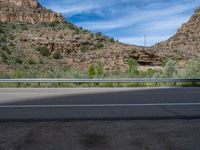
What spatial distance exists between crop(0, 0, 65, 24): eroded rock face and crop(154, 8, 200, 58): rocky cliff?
25442 millimetres

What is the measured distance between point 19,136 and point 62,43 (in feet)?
192

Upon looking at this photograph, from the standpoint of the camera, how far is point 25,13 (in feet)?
242

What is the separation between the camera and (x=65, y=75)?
2662 centimetres

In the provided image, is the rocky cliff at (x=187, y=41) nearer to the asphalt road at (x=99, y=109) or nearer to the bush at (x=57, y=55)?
the bush at (x=57, y=55)

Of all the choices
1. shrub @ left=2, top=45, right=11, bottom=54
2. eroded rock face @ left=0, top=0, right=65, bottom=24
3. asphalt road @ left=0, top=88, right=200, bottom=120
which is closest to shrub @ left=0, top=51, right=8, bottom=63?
shrub @ left=2, top=45, right=11, bottom=54

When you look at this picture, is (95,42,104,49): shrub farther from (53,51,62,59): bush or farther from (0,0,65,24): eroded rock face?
(0,0,65,24): eroded rock face

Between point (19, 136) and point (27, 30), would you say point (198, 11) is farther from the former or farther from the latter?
point (19, 136)

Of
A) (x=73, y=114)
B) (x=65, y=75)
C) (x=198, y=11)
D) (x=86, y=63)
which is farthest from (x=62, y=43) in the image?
(x=73, y=114)

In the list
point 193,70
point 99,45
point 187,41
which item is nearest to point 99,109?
point 193,70

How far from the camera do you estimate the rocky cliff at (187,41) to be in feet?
244

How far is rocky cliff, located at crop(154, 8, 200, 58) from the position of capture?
74438 millimetres

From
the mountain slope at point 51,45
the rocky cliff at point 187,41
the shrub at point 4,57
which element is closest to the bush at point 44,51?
the mountain slope at point 51,45

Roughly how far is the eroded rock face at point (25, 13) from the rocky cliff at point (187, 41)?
25442mm

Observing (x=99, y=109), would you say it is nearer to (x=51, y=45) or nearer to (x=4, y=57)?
(x=4, y=57)
